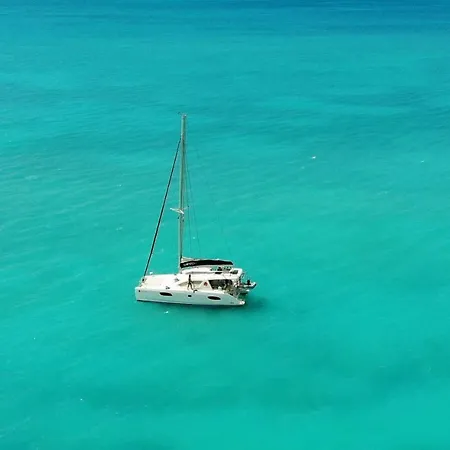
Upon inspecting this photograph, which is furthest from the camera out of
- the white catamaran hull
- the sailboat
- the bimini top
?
the bimini top

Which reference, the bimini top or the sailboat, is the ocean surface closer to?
the sailboat

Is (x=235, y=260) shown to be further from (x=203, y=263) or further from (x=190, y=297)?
(x=190, y=297)

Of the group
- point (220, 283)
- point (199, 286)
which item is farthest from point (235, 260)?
point (199, 286)

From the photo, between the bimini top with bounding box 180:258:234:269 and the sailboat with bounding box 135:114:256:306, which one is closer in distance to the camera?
the sailboat with bounding box 135:114:256:306

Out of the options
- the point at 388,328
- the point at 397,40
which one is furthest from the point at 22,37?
the point at 388,328

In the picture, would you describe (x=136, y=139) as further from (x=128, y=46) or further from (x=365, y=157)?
(x=128, y=46)

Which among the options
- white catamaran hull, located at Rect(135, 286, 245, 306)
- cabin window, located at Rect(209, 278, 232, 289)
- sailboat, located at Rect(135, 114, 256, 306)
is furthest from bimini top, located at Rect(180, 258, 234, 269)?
white catamaran hull, located at Rect(135, 286, 245, 306)
